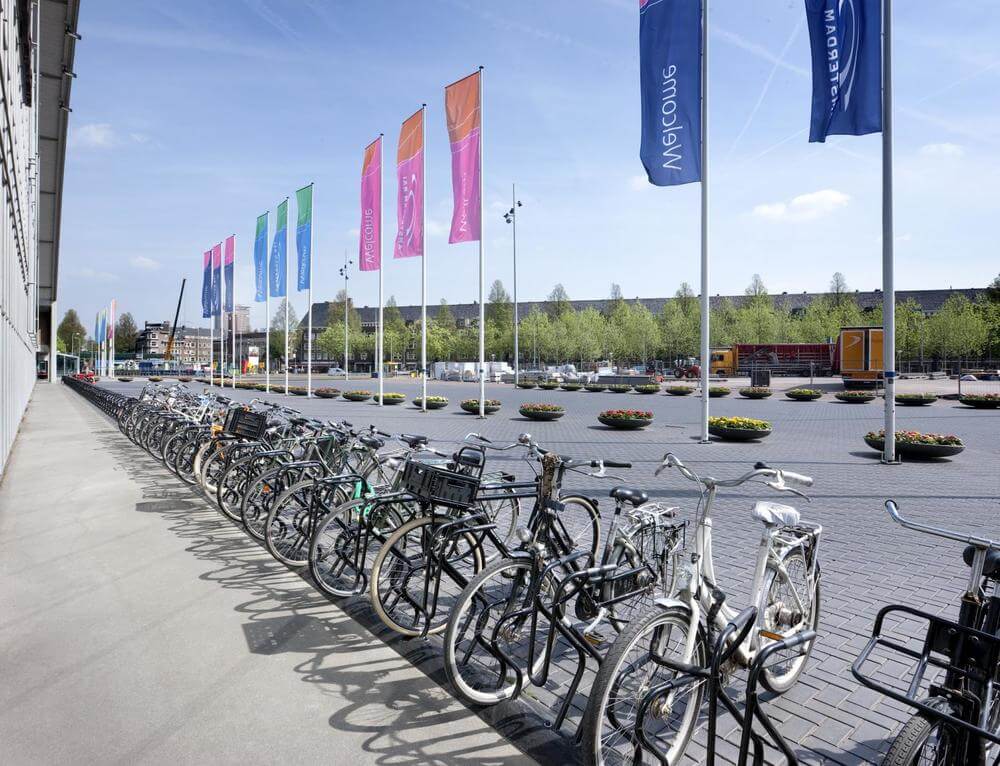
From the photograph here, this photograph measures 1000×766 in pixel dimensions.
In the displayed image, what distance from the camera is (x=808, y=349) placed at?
52.1 metres

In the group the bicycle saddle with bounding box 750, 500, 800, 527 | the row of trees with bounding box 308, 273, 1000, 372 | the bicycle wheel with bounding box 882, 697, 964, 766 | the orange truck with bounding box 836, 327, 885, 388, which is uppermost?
the row of trees with bounding box 308, 273, 1000, 372

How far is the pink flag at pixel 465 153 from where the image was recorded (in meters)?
16.7

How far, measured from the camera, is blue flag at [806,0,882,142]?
10898 millimetres

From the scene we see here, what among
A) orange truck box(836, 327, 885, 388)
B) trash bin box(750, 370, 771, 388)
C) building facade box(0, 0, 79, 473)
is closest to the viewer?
building facade box(0, 0, 79, 473)

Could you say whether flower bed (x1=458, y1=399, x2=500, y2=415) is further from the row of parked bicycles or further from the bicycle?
the bicycle

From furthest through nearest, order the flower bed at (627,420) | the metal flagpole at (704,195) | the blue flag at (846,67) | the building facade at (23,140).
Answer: the flower bed at (627,420)
the metal flagpole at (704,195)
the blue flag at (846,67)
the building facade at (23,140)

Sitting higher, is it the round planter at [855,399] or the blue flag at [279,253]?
the blue flag at [279,253]

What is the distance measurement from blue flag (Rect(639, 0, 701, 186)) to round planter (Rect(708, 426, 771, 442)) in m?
5.32

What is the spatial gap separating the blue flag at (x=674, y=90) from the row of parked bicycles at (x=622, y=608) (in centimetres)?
878

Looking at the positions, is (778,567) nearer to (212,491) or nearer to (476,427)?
(212,491)

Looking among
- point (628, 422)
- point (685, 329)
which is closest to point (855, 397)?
point (628, 422)

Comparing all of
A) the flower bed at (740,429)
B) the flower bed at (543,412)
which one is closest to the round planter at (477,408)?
the flower bed at (543,412)

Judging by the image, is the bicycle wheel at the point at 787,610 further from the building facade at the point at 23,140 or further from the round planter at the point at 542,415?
the round planter at the point at 542,415

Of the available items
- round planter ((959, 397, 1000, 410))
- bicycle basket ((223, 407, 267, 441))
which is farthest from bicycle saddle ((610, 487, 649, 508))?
round planter ((959, 397, 1000, 410))
